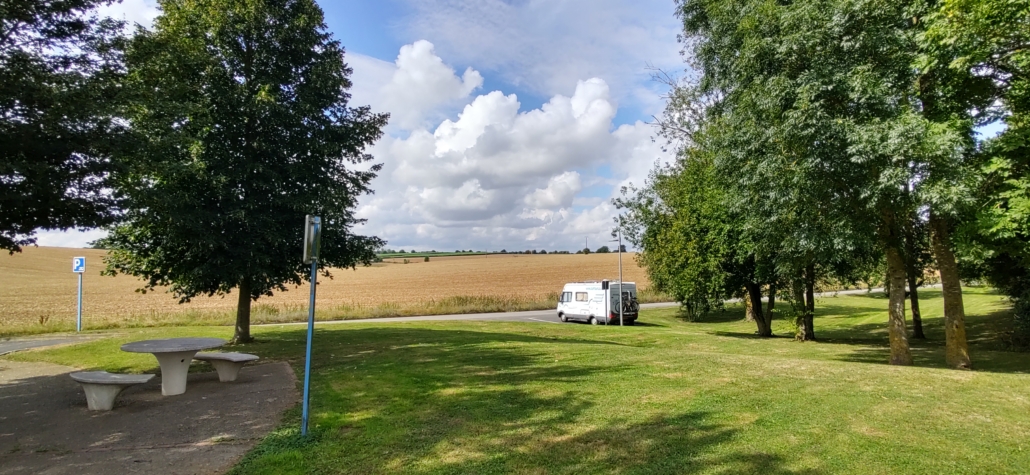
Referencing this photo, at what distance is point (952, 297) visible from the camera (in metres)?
12.3

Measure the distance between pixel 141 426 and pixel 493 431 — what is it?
4.62m

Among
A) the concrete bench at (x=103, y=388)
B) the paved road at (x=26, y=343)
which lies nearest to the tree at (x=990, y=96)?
the concrete bench at (x=103, y=388)

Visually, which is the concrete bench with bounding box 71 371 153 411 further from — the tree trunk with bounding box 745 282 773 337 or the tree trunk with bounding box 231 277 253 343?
the tree trunk with bounding box 745 282 773 337

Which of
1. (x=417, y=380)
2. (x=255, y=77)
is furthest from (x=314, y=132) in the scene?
(x=417, y=380)

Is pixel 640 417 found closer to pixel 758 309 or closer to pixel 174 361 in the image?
pixel 174 361

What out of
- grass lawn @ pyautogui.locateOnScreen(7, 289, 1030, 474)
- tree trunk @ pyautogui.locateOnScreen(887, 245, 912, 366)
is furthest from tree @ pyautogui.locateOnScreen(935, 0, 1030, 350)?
grass lawn @ pyautogui.locateOnScreen(7, 289, 1030, 474)

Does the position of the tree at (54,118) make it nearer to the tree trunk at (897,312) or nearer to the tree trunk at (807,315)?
the tree trunk at (897,312)

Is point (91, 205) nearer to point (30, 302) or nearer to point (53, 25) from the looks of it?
point (53, 25)

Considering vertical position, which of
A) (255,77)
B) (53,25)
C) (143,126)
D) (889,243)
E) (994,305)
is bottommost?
(994,305)

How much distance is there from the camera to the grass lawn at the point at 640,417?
488 centimetres

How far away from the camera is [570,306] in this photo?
31.2m

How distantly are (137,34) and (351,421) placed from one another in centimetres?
827

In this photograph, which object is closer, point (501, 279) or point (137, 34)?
point (137, 34)

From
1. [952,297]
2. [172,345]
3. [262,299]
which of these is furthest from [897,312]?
[262,299]
